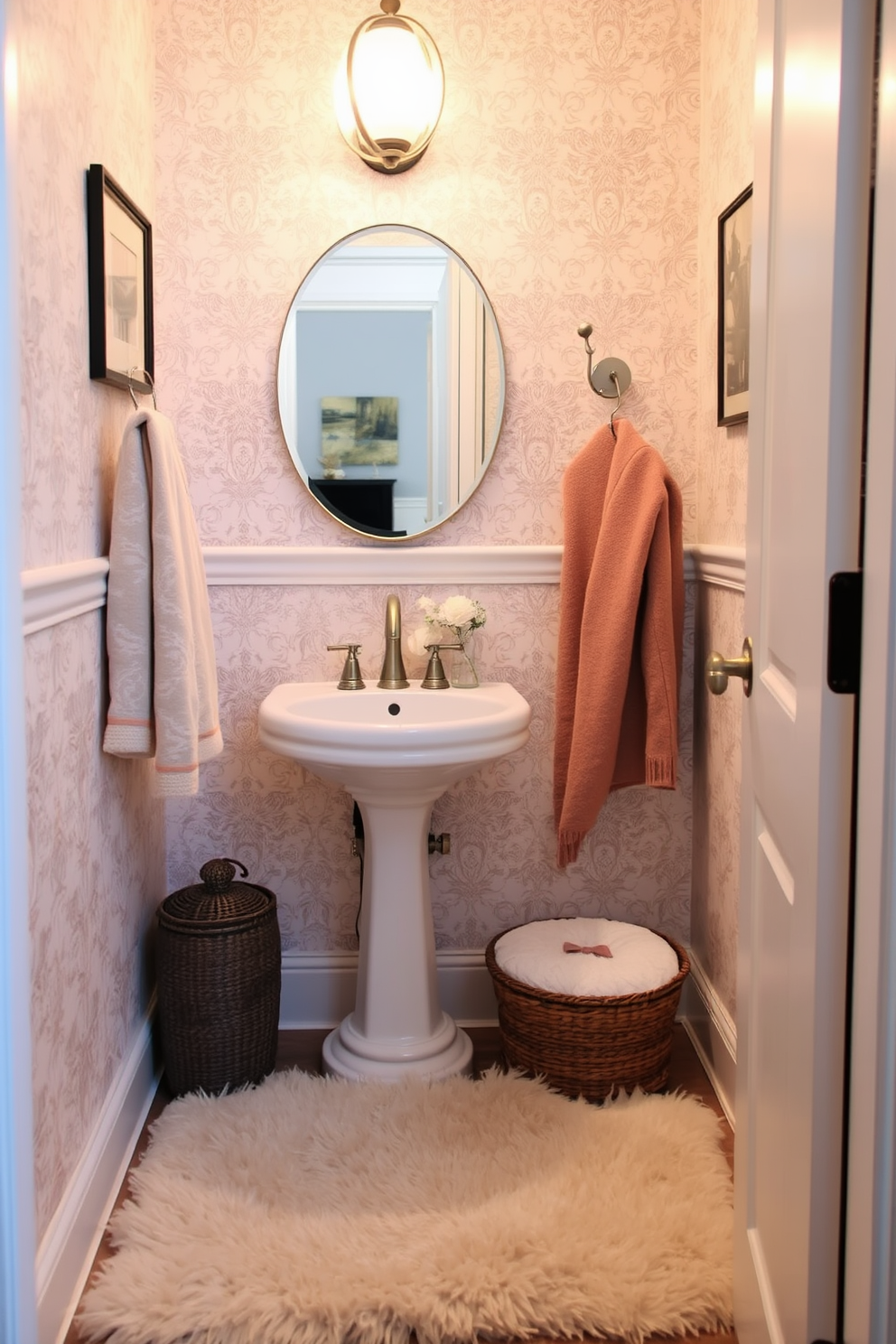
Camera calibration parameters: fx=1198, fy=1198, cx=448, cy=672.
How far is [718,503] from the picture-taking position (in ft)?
7.86

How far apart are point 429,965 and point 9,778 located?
51.8 inches

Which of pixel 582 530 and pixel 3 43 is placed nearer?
pixel 3 43

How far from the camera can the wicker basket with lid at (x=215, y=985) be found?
2.23 metres

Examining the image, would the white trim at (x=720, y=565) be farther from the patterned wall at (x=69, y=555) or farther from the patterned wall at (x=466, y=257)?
the patterned wall at (x=69, y=555)

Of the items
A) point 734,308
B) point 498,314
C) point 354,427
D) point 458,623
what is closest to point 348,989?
point 458,623

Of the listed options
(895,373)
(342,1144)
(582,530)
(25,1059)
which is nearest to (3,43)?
(895,373)

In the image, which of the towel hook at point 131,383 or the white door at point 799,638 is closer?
the white door at point 799,638

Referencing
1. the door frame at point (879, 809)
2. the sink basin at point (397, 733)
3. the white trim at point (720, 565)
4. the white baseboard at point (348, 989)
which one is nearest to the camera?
the door frame at point (879, 809)

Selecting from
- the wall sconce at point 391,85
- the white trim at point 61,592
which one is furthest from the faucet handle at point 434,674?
the wall sconce at point 391,85

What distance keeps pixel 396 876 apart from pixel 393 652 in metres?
0.46

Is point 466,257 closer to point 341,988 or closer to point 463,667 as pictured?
point 463,667

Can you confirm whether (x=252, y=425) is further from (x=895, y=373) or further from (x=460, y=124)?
(x=895, y=373)

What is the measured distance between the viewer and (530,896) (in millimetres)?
2656

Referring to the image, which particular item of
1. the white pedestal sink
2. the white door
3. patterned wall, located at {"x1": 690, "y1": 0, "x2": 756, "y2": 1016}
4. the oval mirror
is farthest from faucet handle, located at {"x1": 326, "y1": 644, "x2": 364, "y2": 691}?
the white door
